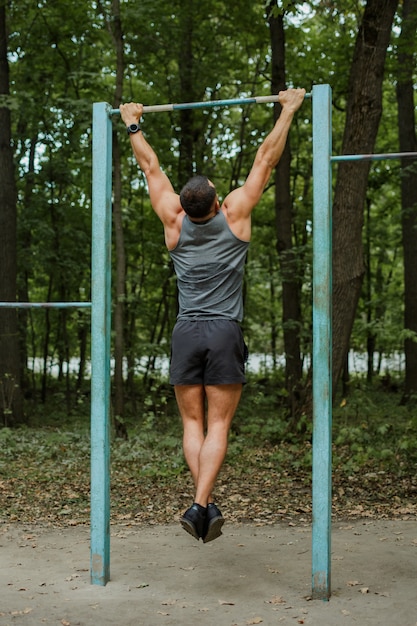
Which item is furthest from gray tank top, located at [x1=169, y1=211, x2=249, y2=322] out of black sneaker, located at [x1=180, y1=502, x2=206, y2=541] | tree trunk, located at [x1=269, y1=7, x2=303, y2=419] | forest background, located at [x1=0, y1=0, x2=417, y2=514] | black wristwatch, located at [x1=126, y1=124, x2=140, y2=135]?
tree trunk, located at [x1=269, y1=7, x2=303, y2=419]

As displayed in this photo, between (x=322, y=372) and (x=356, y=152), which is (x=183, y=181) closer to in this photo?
(x=356, y=152)

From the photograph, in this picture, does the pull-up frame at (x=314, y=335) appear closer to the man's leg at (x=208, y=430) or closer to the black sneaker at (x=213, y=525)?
the man's leg at (x=208, y=430)

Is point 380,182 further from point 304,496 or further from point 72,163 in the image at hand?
point 304,496

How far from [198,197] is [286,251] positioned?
799 centimetres

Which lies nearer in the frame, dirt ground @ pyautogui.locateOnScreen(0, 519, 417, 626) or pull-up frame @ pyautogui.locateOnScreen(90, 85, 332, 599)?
dirt ground @ pyautogui.locateOnScreen(0, 519, 417, 626)

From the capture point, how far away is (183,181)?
50.9 ft

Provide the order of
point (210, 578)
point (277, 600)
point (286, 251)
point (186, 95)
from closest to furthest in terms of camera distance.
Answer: point (277, 600)
point (210, 578)
point (286, 251)
point (186, 95)

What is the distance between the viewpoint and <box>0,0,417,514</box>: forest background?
30.2 feet

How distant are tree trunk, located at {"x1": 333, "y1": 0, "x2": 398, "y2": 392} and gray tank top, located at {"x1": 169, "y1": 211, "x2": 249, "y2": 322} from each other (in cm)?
458

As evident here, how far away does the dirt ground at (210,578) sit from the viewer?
4.33 m

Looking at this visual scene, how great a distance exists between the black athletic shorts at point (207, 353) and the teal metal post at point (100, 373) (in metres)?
0.55

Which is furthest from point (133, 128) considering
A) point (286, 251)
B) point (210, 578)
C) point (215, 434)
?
point (286, 251)

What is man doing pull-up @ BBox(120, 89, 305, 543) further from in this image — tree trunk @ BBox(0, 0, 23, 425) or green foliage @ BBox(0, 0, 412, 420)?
tree trunk @ BBox(0, 0, 23, 425)

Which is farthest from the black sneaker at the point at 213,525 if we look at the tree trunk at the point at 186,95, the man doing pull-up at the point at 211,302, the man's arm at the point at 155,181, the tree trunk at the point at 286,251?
the tree trunk at the point at 186,95
